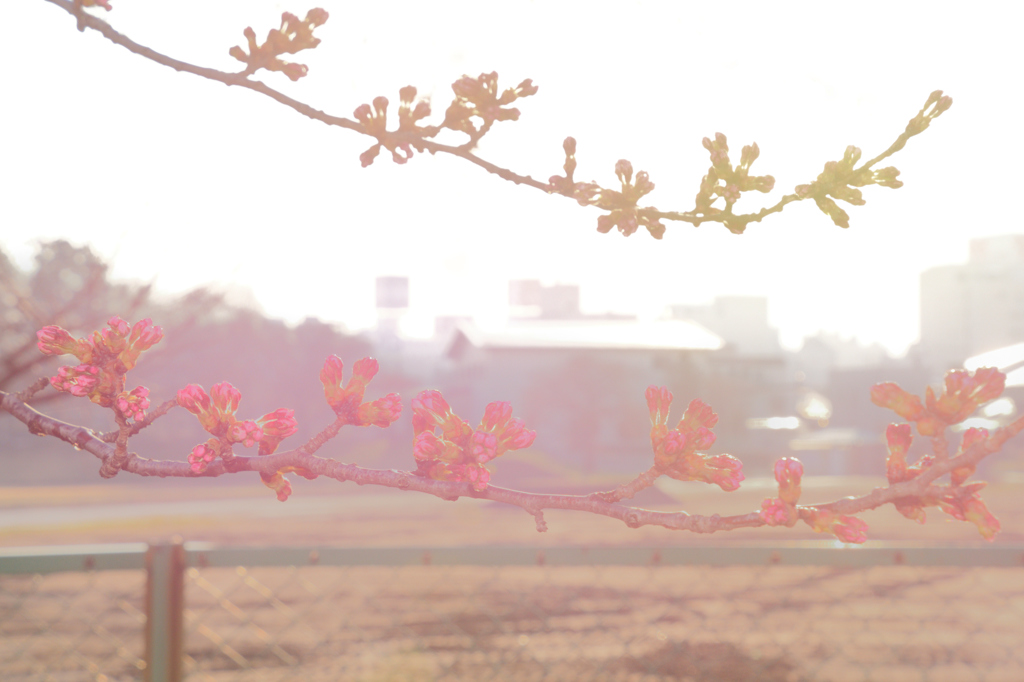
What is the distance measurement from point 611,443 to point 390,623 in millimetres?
30173

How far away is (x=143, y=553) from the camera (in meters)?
3.12

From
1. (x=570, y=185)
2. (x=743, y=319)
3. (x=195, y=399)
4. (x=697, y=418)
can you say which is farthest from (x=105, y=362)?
(x=743, y=319)

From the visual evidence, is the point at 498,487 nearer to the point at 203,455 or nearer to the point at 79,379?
the point at 203,455

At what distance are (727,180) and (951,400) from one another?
448 mm

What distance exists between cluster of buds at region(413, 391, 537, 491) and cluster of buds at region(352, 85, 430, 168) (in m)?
0.43

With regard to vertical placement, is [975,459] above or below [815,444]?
above

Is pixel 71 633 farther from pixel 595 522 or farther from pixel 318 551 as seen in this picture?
pixel 595 522

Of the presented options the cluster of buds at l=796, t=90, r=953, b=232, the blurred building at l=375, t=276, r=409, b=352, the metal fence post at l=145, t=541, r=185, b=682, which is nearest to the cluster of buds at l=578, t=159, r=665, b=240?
the cluster of buds at l=796, t=90, r=953, b=232

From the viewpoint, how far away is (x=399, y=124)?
1326mm

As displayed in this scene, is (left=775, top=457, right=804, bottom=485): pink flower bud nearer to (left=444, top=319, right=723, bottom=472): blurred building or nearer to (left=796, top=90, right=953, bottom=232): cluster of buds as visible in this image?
(left=796, top=90, right=953, bottom=232): cluster of buds

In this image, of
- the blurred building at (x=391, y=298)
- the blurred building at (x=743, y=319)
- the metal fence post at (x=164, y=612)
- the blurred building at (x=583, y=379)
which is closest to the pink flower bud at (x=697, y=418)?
the metal fence post at (x=164, y=612)

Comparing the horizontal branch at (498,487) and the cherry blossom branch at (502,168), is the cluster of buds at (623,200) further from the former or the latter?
the horizontal branch at (498,487)

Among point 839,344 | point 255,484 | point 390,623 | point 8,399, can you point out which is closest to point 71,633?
point 390,623

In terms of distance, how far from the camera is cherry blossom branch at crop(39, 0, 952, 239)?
1.18 metres
